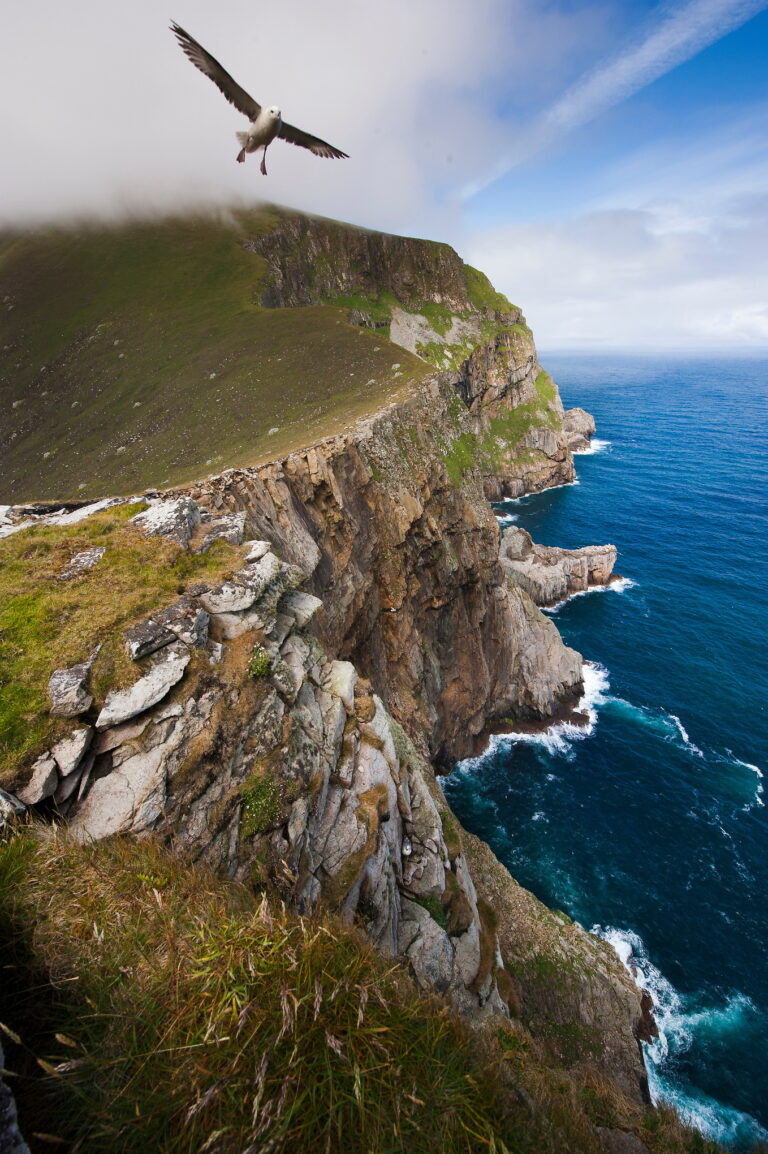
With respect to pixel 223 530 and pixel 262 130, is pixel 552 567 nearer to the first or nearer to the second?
pixel 223 530

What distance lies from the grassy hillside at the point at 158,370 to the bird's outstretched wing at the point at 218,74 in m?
15.0

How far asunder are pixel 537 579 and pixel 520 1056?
5459cm

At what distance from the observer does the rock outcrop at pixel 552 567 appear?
59.8 meters

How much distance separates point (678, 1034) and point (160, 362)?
2372 inches

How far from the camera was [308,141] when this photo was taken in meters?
12.0

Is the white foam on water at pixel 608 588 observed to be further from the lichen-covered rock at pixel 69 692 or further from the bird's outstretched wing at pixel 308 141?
the lichen-covered rock at pixel 69 692

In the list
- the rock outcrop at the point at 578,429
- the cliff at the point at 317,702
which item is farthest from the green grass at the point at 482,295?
the cliff at the point at 317,702

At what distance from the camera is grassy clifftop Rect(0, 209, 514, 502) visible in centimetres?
3069

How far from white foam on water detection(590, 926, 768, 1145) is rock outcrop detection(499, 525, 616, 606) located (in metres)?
38.5

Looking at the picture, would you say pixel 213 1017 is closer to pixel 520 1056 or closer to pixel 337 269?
pixel 520 1056

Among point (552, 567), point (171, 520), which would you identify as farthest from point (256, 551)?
point (552, 567)

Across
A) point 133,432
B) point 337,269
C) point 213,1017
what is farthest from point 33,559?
point 337,269

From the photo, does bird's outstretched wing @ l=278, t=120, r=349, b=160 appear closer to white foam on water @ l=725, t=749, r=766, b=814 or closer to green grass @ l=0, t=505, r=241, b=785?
green grass @ l=0, t=505, r=241, b=785

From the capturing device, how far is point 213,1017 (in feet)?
12.3
